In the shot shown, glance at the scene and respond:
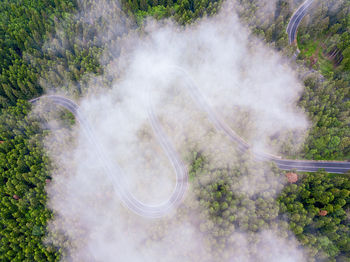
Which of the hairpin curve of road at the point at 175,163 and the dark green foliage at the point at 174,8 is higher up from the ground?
the dark green foliage at the point at 174,8

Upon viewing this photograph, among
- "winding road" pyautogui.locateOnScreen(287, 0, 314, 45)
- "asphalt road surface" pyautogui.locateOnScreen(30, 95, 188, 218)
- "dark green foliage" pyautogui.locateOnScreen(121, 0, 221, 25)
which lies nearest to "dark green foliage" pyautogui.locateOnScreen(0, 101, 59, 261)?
"asphalt road surface" pyautogui.locateOnScreen(30, 95, 188, 218)

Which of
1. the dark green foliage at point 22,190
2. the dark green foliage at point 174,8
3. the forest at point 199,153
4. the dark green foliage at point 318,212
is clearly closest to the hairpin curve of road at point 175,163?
the forest at point 199,153

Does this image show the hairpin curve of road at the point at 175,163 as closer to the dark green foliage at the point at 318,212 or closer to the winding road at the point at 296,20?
the dark green foliage at the point at 318,212

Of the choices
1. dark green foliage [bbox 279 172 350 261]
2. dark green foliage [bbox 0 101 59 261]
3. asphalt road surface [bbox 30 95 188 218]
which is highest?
dark green foliage [bbox 279 172 350 261]

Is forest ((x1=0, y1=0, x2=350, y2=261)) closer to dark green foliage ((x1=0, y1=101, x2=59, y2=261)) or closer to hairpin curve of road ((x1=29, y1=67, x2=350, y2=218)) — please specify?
dark green foliage ((x1=0, y1=101, x2=59, y2=261))

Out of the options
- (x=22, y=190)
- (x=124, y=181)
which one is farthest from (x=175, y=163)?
(x=22, y=190)

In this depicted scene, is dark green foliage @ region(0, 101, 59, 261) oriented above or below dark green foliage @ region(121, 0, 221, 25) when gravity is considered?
below
